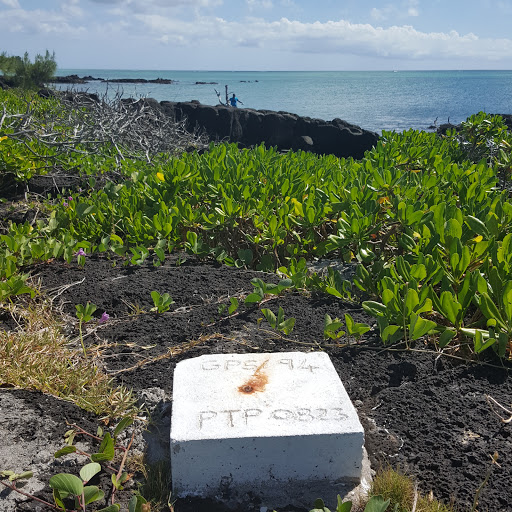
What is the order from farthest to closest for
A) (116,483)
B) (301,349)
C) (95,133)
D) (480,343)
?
(95,133) < (301,349) < (480,343) < (116,483)

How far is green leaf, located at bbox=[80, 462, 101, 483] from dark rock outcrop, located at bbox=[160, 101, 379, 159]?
20.2m

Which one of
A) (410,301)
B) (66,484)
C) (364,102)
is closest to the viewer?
(66,484)

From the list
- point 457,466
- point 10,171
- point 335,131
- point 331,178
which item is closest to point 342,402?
point 457,466

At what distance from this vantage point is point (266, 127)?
2275 centimetres

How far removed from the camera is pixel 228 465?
1685 mm

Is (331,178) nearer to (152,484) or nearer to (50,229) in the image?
(50,229)

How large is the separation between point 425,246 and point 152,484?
1.81m

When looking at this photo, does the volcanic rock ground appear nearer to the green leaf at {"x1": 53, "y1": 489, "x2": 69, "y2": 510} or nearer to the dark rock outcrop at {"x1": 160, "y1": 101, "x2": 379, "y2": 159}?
the green leaf at {"x1": 53, "y1": 489, "x2": 69, "y2": 510}

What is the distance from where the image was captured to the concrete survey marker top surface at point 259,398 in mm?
1688

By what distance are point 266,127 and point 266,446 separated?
21.9 m

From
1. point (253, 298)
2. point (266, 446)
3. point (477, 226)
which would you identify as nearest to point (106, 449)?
point (266, 446)

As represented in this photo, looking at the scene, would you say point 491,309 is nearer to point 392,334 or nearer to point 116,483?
point 392,334

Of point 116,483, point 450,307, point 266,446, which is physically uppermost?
point 450,307

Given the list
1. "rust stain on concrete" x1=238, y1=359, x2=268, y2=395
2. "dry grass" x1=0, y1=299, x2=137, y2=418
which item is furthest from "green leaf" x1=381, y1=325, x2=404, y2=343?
"dry grass" x1=0, y1=299, x2=137, y2=418
